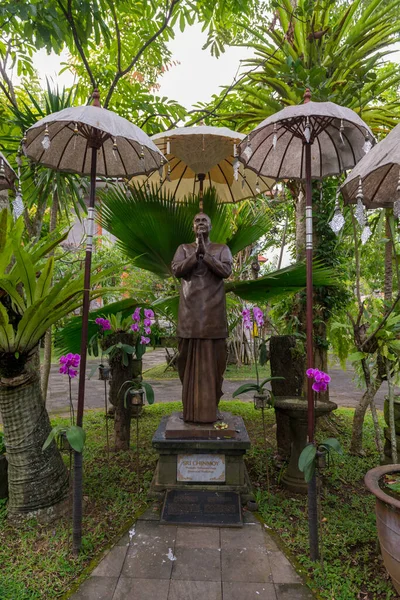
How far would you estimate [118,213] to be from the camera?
4.20m

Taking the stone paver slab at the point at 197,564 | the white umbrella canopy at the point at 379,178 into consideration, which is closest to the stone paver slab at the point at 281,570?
the stone paver slab at the point at 197,564

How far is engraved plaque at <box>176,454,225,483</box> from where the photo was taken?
11.6ft

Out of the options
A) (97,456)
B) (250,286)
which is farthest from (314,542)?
(97,456)

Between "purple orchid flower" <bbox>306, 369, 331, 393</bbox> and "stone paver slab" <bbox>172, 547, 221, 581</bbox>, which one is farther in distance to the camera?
"purple orchid flower" <bbox>306, 369, 331, 393</bbox>

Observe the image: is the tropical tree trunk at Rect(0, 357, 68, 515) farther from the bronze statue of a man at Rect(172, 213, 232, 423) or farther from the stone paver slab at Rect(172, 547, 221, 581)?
the bronze statue of a man at Rect(172, 213, 232, 423)

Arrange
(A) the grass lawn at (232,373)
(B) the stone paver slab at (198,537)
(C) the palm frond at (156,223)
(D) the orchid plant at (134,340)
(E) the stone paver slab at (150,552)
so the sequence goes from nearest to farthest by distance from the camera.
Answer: (E) the stone paver slab at (150,552) < (B) the stone paver slab at (198,537) < (D) the orchid plant at (134,340) < (C) the palm frond at (156,223) < (A) the grass lawn at (232,373)

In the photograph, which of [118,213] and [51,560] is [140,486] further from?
[118,213]

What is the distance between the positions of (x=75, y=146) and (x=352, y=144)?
7.88ft

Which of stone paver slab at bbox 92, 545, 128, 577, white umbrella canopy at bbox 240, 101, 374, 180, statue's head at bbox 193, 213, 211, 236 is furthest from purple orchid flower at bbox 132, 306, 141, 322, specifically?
stone paver slab at bbox 92, 545, 128, 577

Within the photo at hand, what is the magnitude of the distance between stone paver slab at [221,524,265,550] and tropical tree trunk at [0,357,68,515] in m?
1.37

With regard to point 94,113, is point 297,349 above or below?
below

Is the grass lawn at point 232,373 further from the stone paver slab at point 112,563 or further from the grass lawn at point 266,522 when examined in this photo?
the stone paver slab at point 112,563

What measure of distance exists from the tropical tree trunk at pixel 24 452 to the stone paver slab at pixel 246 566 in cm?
146

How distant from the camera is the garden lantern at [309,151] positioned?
2.73 meters
